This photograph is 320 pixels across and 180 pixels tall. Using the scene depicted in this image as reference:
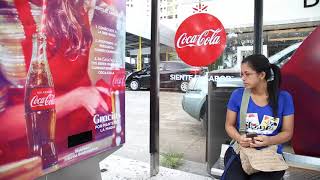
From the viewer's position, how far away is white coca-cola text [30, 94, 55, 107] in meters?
1.81

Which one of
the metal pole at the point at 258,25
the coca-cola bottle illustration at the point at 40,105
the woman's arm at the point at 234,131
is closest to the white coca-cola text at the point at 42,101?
the coca-cola bottle illustration at the point at 40,105

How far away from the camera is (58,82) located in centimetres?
197

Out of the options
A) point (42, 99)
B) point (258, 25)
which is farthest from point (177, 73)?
point (42, 99)

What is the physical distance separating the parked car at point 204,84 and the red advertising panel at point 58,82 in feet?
3.80

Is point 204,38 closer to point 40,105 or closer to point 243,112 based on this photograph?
point 243,112

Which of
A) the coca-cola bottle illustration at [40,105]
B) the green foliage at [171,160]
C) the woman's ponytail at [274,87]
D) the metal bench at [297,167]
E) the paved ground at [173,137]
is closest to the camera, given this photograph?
the coca-cola bottle illustration at [40,105]

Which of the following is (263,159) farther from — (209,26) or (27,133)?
(209,26)

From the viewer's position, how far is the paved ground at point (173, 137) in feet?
12.8

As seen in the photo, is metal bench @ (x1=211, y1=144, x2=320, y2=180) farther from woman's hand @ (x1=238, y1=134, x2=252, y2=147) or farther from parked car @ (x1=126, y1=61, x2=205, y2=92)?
parked car @ (x1=126, y1=61, x2=205, y2=92)

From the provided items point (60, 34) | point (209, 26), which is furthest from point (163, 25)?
point (60, 34)

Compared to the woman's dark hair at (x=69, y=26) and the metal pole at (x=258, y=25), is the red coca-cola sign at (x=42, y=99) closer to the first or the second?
the woman's dark hair at (x=69, y=26)

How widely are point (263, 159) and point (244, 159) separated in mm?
115

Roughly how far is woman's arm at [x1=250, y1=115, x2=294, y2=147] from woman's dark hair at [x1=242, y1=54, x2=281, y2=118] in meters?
0.09

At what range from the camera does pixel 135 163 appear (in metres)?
3.60
